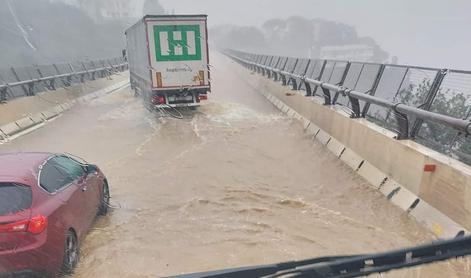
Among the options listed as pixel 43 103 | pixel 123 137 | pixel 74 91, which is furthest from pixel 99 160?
pixel 74 91

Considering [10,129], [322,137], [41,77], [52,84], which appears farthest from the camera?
[52,84]

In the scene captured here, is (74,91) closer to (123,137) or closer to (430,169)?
(123,137)

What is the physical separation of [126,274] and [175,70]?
13038mm

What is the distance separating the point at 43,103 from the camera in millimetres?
17812

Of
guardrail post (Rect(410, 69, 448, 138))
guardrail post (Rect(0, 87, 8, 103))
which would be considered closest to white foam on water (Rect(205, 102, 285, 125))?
guardrail post (Rect(0, 87, 8, 103))

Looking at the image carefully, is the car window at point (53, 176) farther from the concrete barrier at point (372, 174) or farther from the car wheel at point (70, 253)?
the concrete barrier at point (372, 174)

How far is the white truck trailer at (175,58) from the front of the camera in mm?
16797

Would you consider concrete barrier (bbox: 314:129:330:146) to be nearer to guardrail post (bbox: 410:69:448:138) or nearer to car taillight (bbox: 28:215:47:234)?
guardrail post (bbox: 410:69:448:138)

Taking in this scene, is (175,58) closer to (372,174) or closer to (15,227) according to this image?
(372,174)

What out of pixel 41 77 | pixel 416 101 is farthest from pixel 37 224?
pixel 41 77

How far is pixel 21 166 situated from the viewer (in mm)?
5406

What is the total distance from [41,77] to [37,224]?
1669cm

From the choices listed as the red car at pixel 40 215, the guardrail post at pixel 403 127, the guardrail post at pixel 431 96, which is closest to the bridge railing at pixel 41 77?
the red car at pixel 40 215

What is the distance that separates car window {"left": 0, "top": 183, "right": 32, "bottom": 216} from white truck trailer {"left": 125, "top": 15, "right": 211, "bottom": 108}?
12.6 meters
